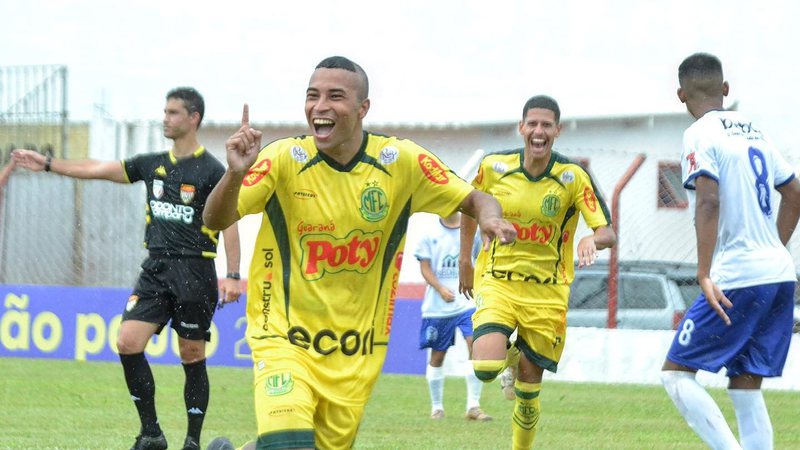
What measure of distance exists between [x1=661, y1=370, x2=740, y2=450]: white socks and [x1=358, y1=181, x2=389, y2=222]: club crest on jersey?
1.89m

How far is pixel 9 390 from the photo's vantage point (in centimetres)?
1331

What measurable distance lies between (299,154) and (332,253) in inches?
17.7

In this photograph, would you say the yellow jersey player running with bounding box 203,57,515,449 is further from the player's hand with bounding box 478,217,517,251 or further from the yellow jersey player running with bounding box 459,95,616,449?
the yellow jersey player running with bounding box 459,95,616,449

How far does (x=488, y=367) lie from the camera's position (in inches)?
336

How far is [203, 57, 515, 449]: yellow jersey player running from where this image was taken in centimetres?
566

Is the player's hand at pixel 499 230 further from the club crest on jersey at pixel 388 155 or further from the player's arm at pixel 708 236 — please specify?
the player's arm at pixel 708 236

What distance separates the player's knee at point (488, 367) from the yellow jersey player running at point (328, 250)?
266 cm

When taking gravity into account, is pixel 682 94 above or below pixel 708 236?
above

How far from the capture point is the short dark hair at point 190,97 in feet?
29.7

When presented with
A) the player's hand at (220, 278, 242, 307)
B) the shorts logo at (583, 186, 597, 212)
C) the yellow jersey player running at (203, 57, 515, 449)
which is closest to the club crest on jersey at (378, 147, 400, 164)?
the yellow jersey player running at (203, 57, 515, 449)

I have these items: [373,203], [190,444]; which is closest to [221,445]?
[373,203]

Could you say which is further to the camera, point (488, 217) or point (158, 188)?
point (158, 188)

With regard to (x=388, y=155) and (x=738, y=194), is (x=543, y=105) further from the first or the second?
(x=388, y=155)

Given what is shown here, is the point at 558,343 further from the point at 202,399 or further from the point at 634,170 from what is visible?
the point at 634,170
